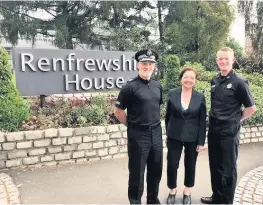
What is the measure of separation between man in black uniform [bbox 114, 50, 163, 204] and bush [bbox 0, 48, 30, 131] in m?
2.49

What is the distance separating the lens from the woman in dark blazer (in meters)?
3.39

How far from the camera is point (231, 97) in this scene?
3.29m

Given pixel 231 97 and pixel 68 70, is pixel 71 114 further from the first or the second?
pixel 231 97

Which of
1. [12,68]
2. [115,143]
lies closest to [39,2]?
[12,68]

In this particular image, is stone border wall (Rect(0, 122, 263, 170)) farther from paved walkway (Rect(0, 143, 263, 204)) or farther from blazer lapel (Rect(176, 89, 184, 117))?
blazer lapel (Rect(176, 89, 184, 117))

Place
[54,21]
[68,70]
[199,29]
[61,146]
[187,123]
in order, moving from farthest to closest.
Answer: [54,21] < [199,29] < [68,70] < [61,146] < [187,123]

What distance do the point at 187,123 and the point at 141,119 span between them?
0.57 m

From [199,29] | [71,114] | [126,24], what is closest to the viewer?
[71,114]

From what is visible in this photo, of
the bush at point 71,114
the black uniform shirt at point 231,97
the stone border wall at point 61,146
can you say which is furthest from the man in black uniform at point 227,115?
the bush at point 71,114

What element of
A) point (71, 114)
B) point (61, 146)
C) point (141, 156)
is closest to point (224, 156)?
point (141, 156)

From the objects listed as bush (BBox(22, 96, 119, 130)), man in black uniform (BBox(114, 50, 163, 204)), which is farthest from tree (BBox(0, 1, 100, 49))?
man in black uniform (BBox(114, 50, 163, 204))

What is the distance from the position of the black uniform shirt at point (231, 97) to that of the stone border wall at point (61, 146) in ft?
8.03

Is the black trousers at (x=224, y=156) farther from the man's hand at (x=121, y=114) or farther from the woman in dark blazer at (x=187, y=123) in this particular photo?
the man's hand at (x=121, y=114)

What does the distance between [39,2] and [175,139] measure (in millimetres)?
12621
